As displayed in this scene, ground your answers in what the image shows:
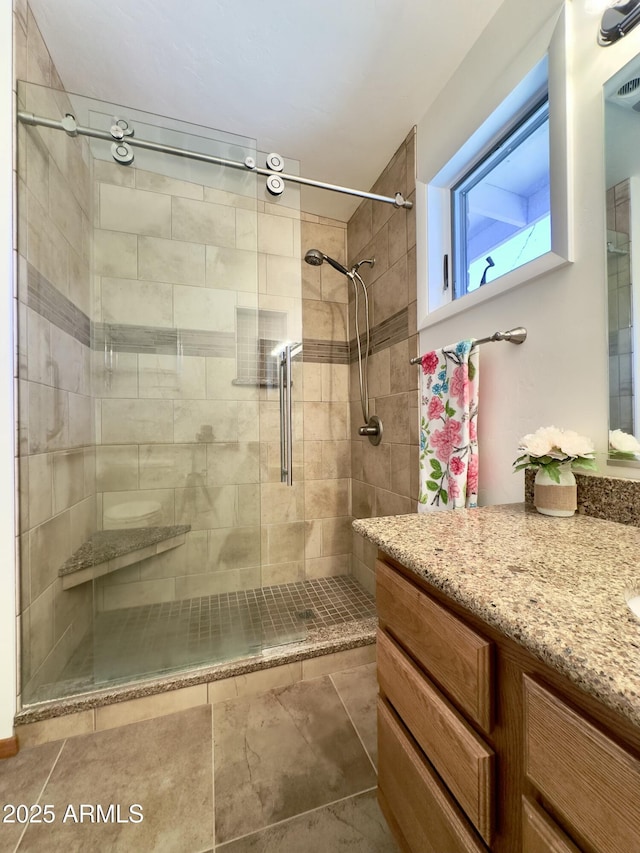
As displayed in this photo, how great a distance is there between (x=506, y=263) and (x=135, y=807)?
6.65 feet

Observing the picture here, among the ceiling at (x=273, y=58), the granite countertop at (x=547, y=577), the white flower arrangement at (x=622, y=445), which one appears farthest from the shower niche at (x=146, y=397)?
the white flower arrangement at (x=622, y=445)

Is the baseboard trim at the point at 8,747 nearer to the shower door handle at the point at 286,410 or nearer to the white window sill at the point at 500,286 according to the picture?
the shower door handle at the point at 286,410

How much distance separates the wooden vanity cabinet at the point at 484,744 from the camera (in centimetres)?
31

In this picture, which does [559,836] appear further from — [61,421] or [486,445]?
[61,421]

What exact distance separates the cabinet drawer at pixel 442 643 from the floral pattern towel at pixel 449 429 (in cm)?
57

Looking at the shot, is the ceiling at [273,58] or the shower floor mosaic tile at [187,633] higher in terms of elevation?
the ceiling at [273,58]

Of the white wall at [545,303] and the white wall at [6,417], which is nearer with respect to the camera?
the white wall at [545,303]

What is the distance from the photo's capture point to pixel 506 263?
120 cm

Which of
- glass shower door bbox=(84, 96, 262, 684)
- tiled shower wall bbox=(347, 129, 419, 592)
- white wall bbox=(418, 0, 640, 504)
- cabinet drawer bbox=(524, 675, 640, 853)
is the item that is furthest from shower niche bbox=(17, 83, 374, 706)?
cabinet drawer bbox=(524, 675, 640, 853)

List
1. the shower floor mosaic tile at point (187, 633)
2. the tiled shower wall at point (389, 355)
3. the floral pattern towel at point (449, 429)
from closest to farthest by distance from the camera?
the floral pattern towel at point (449, 429), the shower floor mosaic tile at point (187, 633), the tiled shower wall at point (389, 355)

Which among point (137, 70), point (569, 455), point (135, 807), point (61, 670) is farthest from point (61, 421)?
point (569, 455)

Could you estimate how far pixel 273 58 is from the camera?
4.00 feet

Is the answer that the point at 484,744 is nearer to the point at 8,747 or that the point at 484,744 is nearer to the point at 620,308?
the point at 620,308

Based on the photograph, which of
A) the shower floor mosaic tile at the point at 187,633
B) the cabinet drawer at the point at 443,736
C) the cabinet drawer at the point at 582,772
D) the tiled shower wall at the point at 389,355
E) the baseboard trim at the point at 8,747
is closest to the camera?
the cabinet drawer at the point at 582,772
